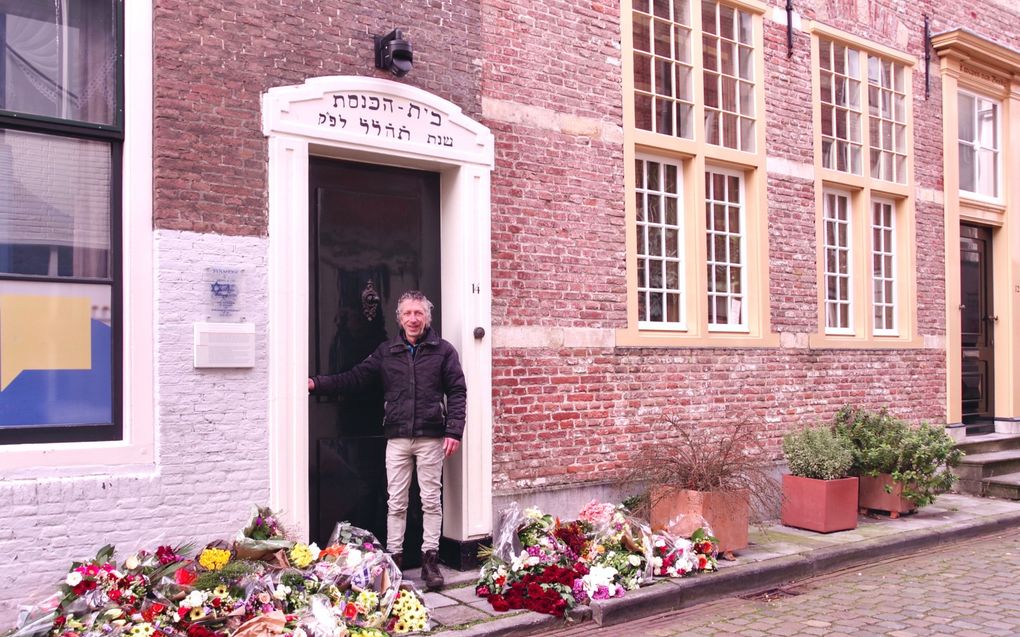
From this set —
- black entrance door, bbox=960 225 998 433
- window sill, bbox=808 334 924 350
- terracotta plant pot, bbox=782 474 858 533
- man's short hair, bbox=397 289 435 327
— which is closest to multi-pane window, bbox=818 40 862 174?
window sill, bbox=808 334 924 350

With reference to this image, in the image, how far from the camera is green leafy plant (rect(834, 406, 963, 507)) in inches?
336

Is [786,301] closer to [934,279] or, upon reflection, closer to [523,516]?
[934,279]

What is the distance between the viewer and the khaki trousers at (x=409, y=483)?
6.18 meters

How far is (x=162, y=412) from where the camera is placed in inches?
214

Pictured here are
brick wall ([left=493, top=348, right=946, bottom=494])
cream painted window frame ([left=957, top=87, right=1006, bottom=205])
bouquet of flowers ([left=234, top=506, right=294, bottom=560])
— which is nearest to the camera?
bouquet of flowers ([left=234, top=506, right=294, bottom=560])

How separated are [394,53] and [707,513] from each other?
3.97m

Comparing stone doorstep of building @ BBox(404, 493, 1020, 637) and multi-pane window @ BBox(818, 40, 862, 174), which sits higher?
multi-pane window @ BBox(818, 40, 862, 174)

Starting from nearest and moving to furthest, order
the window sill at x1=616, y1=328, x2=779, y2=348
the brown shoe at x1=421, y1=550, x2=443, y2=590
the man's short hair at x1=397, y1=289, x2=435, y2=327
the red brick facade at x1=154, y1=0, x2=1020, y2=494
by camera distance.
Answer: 1. the red brick facade at x1=154, y1=0, x2=1020, y2=494
2. the brown shoe at x1=421, y1=550, x2=443, y2=590
3. the man's short hair at x1=397, y1=289, x2=435, y2=327
4. the window sill at x1=616, y1=328, x2=779, y2=348

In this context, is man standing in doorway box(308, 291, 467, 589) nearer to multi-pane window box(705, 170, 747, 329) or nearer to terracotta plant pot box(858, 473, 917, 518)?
multi-pane window box(705, 170, 747, 329)

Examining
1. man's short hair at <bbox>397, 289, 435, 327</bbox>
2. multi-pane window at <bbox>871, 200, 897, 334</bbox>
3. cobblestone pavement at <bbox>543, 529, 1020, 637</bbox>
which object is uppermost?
multi-pane window at <bbox>871, 200, 897, 334</bbox>

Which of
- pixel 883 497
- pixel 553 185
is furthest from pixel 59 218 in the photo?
pixel 883 497

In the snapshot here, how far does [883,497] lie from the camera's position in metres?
8.77

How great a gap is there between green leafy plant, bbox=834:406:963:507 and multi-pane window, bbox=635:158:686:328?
203 centimetres

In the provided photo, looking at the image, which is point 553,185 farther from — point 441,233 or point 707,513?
point 707,513
